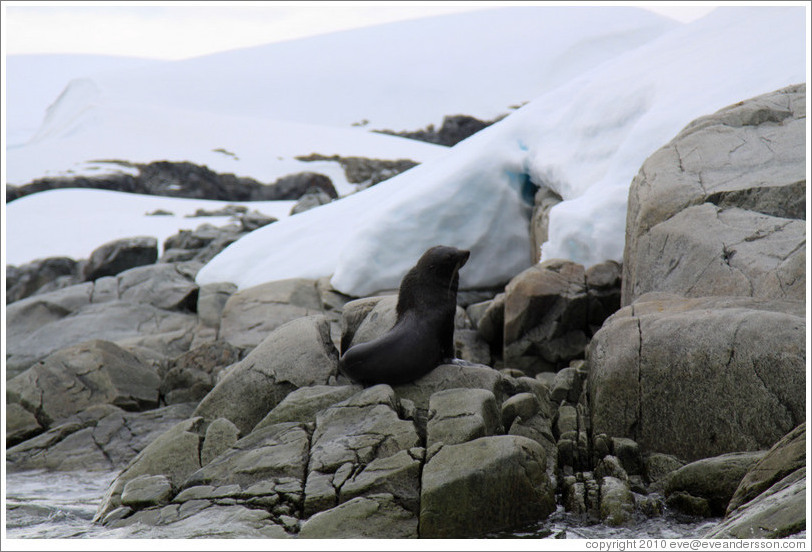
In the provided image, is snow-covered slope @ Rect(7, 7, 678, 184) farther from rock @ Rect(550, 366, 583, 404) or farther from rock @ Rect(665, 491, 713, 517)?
rock @ Rect(665, 491, 713, 517)

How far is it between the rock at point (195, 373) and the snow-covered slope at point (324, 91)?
57.0 ft

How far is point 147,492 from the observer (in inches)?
193

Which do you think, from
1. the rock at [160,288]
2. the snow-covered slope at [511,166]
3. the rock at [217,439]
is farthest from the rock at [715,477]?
the rock at [160,288]

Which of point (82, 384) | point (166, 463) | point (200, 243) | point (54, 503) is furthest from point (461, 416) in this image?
point (200, 243)

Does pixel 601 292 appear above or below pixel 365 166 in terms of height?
above

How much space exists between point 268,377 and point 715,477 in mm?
3207

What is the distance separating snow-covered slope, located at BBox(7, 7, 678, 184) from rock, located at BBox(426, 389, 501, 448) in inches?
818

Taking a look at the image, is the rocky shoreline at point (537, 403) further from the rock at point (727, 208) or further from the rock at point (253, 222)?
the rock at point (253, 222)

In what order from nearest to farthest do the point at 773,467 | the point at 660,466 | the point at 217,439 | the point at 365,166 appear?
the point at 773,467 < the point at 660,466 < the point at 217,439 < the point at 365,166

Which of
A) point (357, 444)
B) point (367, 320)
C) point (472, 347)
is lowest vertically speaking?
point (472, 347)

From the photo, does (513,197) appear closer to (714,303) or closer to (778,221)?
(778,221)

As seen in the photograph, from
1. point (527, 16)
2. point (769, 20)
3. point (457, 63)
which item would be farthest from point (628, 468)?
point (527, 16)

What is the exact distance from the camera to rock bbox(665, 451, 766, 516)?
4.39 metres

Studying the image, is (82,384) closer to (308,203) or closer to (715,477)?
(715,477)
